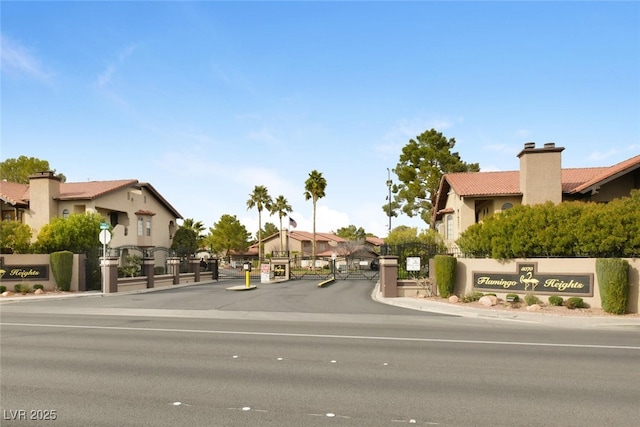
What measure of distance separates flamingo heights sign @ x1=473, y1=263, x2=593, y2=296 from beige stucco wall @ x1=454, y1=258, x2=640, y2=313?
0.15 m

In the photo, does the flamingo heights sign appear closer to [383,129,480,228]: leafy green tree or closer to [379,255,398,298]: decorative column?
[379,255,398,298]: decorative column

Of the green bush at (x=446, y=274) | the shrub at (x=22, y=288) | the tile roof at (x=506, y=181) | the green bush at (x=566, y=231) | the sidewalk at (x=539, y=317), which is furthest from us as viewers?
the tile roof at (x=506, y=181)

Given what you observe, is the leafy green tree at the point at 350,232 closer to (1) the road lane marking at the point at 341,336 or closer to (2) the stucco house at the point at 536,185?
(2) the stucco house at the point at 536,185

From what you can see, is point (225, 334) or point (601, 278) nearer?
point (225, 334)

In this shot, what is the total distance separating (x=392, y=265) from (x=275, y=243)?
64.8 m

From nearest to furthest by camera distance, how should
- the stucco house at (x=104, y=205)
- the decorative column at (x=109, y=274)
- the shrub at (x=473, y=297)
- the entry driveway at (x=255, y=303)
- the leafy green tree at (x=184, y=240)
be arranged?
the entry driveway at (x=255, y=303) < the shrub at (x=473, y=297) < the decorative column at (x=109, y=274) < the stucco house at (x=104, y=205) < the leafy green tree at (x=184, y=240)

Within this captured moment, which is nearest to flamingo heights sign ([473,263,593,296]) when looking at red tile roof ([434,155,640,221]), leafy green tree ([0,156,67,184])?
red tile roof ([434,155,640,221])

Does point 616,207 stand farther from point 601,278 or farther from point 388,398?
point 388,398

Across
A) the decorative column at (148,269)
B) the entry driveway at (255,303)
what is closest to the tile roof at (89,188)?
the decorative column at (148,269)

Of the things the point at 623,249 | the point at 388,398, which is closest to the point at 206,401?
the point at 388,398

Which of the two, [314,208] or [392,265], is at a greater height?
[314,208]

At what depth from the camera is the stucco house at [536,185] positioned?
85.4 ft

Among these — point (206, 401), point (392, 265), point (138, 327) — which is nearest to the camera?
point (206, 401)

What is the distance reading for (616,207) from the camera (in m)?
17.6
